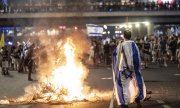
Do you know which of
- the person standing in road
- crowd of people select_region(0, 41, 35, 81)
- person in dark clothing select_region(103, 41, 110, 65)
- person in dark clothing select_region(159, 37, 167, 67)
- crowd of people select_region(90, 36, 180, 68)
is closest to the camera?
the person standing in road

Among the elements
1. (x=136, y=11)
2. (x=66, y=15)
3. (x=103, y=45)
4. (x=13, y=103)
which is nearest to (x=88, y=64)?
(x=103, y=45)

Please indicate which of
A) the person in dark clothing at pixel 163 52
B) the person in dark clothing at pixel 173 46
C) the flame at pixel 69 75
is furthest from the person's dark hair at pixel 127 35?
the person in dark clothing at pixel 173 46

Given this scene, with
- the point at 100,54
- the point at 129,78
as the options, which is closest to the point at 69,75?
the point at 129,78

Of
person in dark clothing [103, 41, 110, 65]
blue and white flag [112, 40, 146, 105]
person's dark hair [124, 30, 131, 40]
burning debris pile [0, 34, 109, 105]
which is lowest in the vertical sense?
person in dark clothing [103, 41, 110, 65]

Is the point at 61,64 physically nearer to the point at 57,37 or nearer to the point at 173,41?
the point at 57,37

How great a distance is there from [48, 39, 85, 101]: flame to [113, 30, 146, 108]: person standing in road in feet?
10.5

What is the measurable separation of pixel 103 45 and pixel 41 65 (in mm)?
9087

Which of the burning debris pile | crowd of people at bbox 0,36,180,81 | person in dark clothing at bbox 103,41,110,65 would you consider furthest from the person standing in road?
person in dark clothing at bbox 103,41,110,65

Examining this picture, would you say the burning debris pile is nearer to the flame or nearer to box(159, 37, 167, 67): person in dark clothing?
the flame

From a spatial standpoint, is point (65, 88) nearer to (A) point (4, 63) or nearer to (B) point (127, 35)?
(B) point (127, 35)

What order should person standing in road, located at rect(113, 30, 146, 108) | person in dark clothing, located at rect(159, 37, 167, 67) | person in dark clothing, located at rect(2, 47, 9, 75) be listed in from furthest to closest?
1. person in dark clothing, located at rect(159, 37, 167, 67)
2. person in dark clothing, located at rect(2, 47, 9, 75)
3. person standing in road, located at rect(113, 30, 146, 108)

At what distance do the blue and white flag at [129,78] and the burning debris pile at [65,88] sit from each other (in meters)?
2.44

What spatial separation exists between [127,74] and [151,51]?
20355mm

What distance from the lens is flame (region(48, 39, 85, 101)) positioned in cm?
1412
